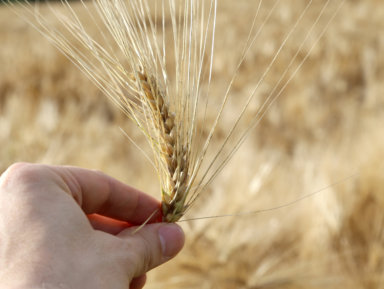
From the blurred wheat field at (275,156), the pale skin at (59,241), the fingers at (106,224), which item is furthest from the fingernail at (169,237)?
the blurred wheat field at (275,156)

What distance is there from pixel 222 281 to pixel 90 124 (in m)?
1.29

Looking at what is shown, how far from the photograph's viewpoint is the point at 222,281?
3.98ft

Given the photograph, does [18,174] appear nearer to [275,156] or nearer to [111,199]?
[111,199]

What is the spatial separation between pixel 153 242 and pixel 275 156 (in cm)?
142

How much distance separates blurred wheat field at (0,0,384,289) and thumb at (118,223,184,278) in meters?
0.38

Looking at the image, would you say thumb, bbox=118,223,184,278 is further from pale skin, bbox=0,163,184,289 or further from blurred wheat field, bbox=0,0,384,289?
blurred wheat field, bbox=0,0,384,289

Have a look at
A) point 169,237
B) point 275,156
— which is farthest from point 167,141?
point 275,156

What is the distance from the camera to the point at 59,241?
591mm

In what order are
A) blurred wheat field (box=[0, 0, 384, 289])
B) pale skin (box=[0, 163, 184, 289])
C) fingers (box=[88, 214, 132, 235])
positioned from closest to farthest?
pale skin (box=[0, 163, 184, 289]) < fingers (box=[88, 214, 132, 235]) < blurred wheat field (box=[0, 0, 384, 289])

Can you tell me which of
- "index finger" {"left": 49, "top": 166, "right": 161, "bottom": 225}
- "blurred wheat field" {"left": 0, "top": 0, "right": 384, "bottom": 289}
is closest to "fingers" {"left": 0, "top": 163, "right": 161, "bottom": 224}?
"index finger" {"left": 49, "top": 166, "right": 161, "bottom": 225}

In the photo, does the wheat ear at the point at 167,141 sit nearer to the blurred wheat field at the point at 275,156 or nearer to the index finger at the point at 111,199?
the index finger at the point at 111,199

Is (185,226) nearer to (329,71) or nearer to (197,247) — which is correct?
(197,247)

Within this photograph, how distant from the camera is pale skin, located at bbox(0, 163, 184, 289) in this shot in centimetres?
57

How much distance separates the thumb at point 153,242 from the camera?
68 centimetres
